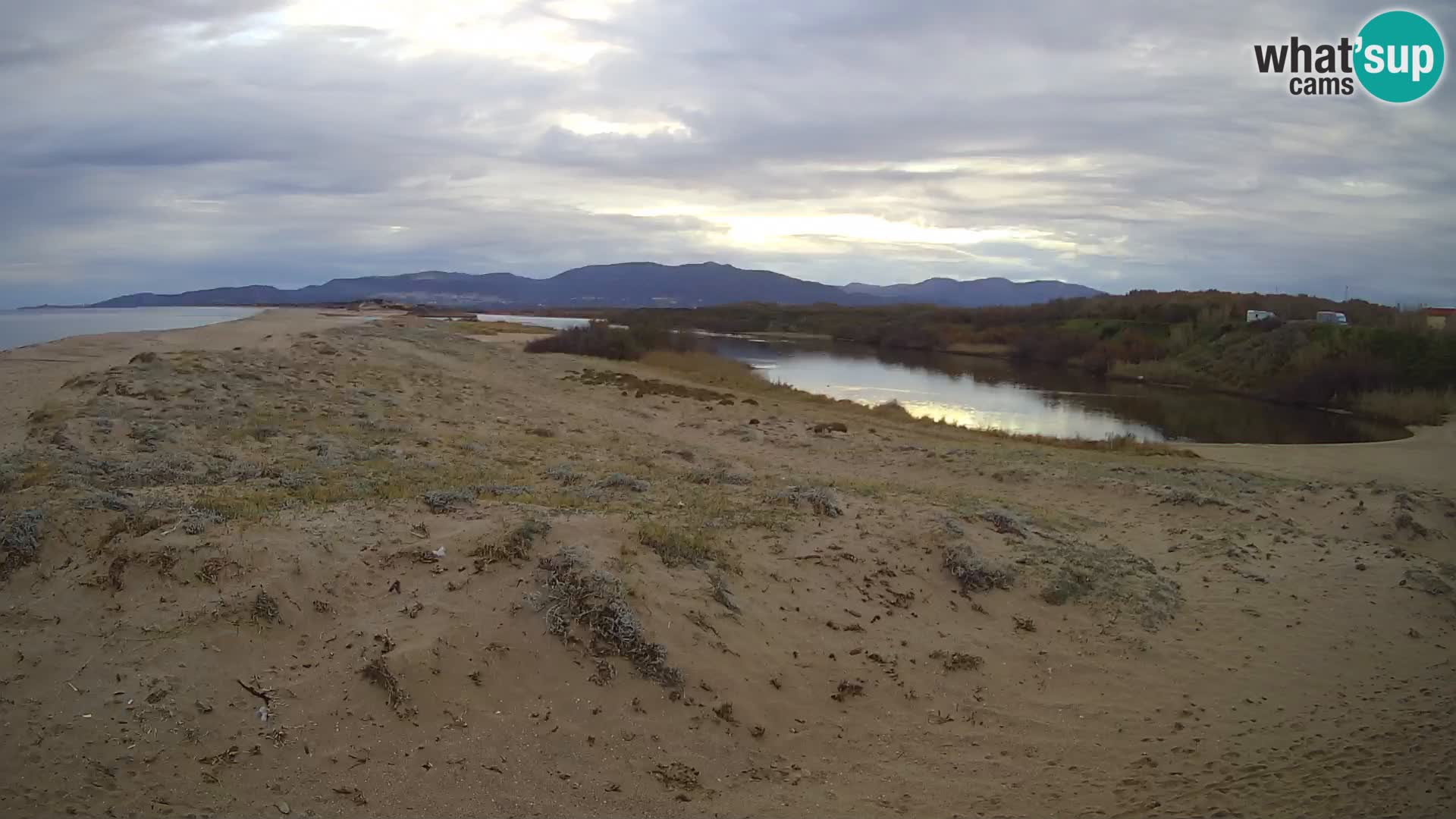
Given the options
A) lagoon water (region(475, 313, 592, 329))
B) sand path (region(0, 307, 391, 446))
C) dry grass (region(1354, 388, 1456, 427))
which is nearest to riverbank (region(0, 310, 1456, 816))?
sand path (region(0, 307, 391, 446))

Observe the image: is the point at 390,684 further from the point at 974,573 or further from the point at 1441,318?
the point at 1441,318

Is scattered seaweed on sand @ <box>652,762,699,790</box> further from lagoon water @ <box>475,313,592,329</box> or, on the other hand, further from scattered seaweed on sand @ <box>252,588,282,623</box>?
lagoon water @ <box>475,313,592,329</box>

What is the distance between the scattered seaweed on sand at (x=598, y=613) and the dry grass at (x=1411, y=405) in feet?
106

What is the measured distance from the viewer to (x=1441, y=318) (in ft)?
129

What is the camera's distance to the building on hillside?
36.7 metres

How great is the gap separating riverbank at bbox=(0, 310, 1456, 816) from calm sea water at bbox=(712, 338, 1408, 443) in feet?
56.2

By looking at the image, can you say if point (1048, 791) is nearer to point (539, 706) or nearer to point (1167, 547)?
point (539, 706)

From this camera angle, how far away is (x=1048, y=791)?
4949 millimetres

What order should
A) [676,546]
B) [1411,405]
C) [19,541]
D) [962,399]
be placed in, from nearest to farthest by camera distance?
[19,541] → [676,546] → [1411,405] → [962,399]

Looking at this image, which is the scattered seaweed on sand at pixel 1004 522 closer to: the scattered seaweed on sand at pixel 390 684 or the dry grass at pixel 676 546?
the dry grass at pixel 676 546

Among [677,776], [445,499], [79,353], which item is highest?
[79,353]

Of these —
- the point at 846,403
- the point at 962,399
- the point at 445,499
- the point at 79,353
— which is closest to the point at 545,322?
the point at 962,399

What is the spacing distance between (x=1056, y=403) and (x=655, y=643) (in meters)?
31.8

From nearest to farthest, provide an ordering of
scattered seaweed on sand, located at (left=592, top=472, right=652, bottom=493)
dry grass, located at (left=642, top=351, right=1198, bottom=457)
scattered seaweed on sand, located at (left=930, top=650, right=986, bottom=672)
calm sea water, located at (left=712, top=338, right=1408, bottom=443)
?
1. scattered seaweed on sand, located at (left=930, top=650, right=986, bottom=672)
2. scattered seaweed on sand, located at (left=592, top=472, right=652, bottom=493)
3. dry grass, located at (left=642, top=351, right=1198, bottom=457)
4. calm sea water, located at (left=712, top=338, right=1408, bottom=443)
